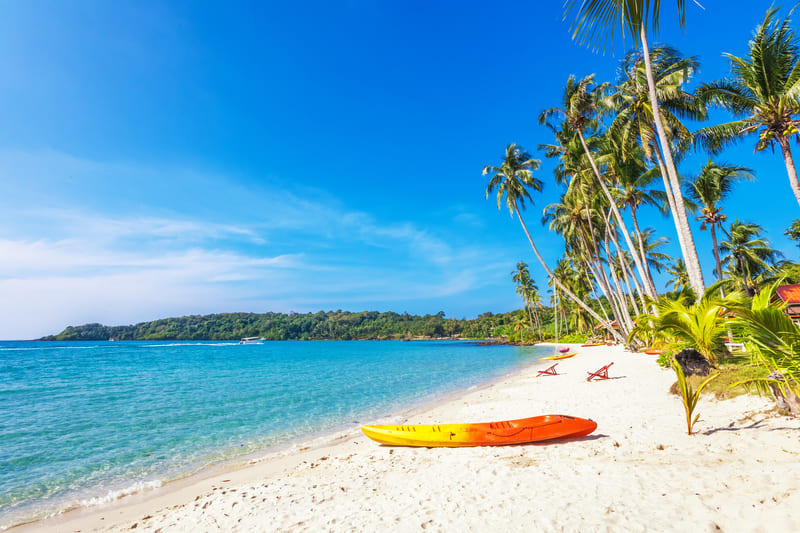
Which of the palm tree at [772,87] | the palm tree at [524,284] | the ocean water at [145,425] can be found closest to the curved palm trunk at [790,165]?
the palm tree at [772,87]

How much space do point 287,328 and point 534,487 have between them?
143 m

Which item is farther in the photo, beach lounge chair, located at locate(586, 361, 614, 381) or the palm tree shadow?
beach lounge chair, located at locate(586, 361, 614, 381)

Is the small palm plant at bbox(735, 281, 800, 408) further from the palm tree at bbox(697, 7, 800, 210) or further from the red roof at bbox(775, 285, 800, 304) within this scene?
the red roof at bbox(775, 285, 800, 304)

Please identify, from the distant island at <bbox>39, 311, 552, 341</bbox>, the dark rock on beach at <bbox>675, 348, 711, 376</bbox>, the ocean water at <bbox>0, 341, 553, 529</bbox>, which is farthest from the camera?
the distant island at <bbox>39, 311, 552, 341</bbox>

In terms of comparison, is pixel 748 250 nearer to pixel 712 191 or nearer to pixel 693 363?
pixel 712 191

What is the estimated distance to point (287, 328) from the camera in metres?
138

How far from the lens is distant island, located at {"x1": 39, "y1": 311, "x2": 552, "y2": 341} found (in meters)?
126

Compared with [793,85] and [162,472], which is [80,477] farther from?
[793,85]

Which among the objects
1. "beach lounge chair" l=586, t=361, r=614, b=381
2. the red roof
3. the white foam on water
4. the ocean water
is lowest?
the ocean water

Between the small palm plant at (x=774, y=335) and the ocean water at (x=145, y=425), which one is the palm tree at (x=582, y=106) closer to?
the ocean water at (x=145, y=425)

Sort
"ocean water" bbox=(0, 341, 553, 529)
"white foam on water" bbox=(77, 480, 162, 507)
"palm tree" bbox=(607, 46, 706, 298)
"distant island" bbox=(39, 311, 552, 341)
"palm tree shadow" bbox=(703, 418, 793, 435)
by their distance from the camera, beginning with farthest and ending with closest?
"distant island" bbox=(39, 311, 552, 341) < "palm tree" bbox=(607, 46, 706, 298) < "ocean water" bbox=(0, 341, 553, 529) < "white foam on water" bbox=(77, 480, 162, 507) < "palm tree shadow" bbox=(703, 418, 793, 435)

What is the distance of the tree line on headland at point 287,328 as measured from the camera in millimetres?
125688

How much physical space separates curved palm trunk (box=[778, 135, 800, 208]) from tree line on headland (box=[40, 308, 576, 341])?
102602 mm

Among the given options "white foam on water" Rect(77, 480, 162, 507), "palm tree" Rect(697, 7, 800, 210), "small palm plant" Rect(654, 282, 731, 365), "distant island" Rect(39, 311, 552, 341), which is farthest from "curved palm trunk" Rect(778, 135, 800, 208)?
"distant island" Rect(39, 311, 552, 341)
